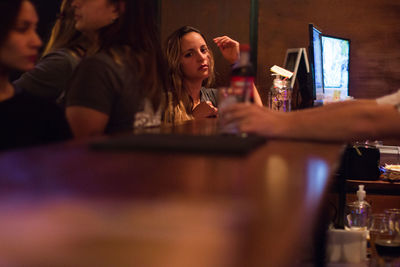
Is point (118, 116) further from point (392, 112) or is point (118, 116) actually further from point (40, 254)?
point (40, 254)

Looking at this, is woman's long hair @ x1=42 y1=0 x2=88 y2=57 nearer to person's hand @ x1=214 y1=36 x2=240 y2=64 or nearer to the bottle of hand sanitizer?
the bottle of hand sanitizer

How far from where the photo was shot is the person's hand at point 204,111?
3223mm

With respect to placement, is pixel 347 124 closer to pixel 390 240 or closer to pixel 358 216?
pixel 390 240

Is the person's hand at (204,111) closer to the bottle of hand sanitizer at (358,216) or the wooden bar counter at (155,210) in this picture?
the bottle of hand sanitizer at (358,216)

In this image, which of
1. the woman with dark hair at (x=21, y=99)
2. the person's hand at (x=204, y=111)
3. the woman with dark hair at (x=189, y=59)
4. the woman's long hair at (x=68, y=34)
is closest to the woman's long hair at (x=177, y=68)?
the woman with dark hair at (x=189, y=59)

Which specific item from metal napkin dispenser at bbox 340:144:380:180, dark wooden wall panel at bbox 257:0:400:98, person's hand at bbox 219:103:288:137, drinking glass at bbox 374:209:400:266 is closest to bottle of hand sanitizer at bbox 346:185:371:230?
drinking glass at bbox 374:209:400:266

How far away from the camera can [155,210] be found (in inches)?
19.4

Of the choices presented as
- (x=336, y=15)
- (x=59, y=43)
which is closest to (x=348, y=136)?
(x=59, y=43)

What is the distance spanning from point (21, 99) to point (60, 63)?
356 millimetres

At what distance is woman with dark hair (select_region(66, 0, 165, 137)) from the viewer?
60.0 inches

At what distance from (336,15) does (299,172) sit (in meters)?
Answer: 3.86

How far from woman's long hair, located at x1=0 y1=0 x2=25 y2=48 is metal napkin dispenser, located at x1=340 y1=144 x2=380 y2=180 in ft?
7.11

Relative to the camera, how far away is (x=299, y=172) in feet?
2.41

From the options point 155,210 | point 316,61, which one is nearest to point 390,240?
point 316,61
